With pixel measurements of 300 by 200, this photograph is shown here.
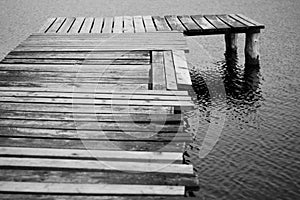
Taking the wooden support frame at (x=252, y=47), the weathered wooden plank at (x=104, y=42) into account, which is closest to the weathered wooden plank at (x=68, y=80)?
the weathered wooden plank at (x=104, y=42)

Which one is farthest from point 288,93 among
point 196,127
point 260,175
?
point 260,175

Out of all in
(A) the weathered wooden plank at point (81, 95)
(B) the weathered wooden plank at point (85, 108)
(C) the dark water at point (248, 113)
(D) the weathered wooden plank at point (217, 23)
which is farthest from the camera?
(D) the weathered wooden plank at point (217, 23)

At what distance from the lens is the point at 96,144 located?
459cm

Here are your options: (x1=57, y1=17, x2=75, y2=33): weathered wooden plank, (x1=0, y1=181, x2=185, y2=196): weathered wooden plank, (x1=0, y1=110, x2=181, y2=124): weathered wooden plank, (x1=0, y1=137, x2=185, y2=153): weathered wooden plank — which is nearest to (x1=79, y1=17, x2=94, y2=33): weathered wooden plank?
(x1=57, y1=17, x2=75, y2=33): weathered wooden plank

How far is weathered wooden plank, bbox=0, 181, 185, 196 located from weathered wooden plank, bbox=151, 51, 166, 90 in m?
2.63

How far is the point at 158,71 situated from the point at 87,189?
3.51 meters

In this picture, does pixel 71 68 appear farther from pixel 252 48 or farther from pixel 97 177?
pixel 252 48

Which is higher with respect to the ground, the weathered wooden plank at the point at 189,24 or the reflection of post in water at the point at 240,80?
the weathered wooden plank at the point at 189,24

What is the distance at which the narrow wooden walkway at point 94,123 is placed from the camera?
386cm

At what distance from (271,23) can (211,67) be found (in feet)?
18.3

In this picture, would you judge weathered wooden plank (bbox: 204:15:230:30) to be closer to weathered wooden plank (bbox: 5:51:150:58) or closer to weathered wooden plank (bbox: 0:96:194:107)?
weathered wooden plank (bbox: 5:51:150:58)

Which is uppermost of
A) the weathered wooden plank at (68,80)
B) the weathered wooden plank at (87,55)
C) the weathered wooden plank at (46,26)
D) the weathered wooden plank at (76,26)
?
the weathered wooden plank at (46,26)

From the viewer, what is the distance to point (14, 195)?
370cm

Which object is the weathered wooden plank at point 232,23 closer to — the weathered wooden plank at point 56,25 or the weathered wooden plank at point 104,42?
the weathered wooden plank at point 104,42
